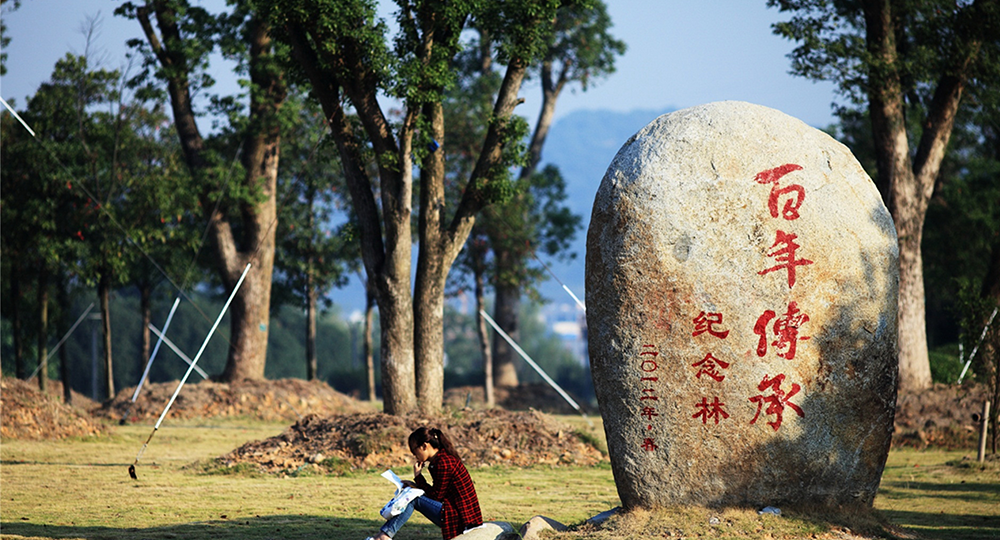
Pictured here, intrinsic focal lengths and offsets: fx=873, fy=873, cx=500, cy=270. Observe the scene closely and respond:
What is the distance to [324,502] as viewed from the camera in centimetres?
962

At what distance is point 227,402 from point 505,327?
1033 centimetres

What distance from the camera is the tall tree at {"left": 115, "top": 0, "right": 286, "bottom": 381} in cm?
1980

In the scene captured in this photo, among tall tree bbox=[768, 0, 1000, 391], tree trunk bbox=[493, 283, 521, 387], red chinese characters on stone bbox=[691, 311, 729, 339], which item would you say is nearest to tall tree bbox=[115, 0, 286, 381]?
tree trunk bbox=[493, 283, 521, 387]

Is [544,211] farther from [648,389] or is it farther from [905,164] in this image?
[648,389]

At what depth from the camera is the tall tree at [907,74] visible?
53.0 feet

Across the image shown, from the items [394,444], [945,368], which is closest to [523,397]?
[945,368]

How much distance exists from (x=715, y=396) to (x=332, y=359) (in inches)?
1996

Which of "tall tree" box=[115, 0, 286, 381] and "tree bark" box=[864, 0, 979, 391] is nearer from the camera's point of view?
"tree bark" box=[864, 0, 979, 391]

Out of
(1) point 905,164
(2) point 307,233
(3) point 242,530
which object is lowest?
(3) point 242,530

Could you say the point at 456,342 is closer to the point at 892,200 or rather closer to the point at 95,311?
the point at 95,311

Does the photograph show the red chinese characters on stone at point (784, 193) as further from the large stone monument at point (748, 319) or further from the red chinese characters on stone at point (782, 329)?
the red chinese characters on stone at point (782, 329)

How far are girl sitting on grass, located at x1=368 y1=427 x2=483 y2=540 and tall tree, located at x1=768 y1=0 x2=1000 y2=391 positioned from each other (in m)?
12.6

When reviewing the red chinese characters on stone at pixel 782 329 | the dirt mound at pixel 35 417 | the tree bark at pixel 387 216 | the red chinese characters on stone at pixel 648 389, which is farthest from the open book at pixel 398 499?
the dirt mound at pixel 35 417

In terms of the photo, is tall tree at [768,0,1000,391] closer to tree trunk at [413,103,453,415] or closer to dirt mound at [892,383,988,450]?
dirt mound at [892,383,988,450]
